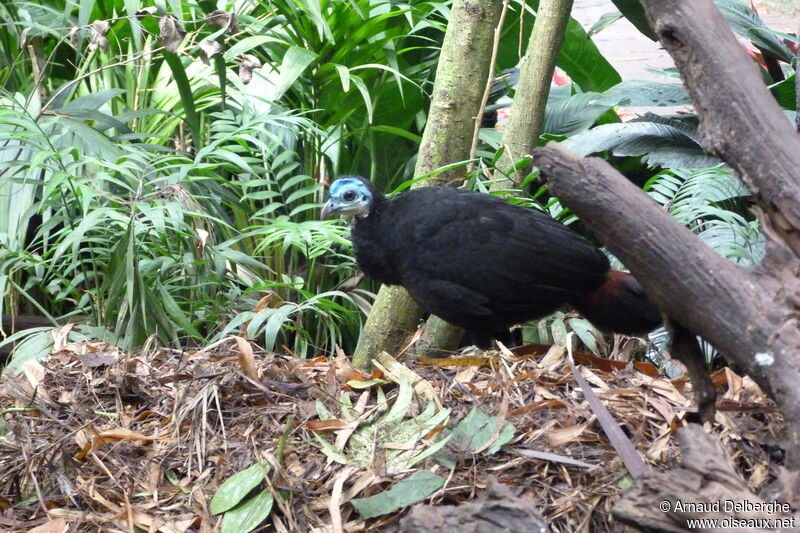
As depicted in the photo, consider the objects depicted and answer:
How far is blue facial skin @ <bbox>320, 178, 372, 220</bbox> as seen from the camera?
3.34 meters

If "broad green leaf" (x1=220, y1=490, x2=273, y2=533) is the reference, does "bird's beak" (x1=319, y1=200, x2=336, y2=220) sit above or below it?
above

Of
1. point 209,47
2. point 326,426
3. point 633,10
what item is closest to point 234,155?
point 209,47

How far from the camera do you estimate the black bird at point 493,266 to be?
312 centimetres

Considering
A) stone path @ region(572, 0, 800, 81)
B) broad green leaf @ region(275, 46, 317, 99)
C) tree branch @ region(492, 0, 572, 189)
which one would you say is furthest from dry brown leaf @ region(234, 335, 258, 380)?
stone path @ region(572, 0, 800, 81)

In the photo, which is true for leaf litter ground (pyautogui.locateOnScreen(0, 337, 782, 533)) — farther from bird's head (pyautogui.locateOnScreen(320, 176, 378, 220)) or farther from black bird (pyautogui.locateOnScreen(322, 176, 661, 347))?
bird's head (pyautogui.locateOnScreen(320, 176, 378, 220))

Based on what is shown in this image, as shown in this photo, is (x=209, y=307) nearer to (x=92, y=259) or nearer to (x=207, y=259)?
(x=207, y=259)

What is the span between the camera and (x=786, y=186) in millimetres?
1740

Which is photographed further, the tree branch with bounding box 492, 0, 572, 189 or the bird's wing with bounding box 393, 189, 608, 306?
the tree branch with bounding box 492, 0, 572, 189

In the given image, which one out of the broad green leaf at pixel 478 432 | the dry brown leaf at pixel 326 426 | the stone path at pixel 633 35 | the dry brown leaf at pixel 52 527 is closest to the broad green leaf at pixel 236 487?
the dry brown leaf at pixel 326 426

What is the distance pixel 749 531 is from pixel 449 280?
1772 millimetres

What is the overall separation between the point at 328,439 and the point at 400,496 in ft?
1.19

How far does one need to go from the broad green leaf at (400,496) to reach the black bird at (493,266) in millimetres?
1068

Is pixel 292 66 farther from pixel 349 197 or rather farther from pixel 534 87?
pixel 534 87

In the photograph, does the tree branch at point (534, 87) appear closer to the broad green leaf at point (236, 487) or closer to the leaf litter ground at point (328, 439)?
the leaf litter ground at point (328, 439)
